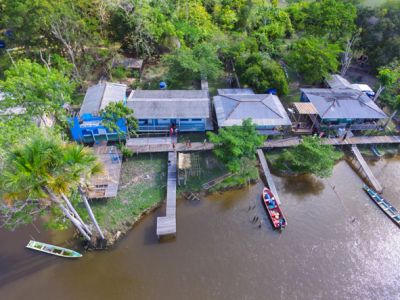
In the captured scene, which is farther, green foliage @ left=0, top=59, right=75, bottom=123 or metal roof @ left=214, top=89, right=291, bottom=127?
metal roof @ left=214, top=89, right=291, bottom=127

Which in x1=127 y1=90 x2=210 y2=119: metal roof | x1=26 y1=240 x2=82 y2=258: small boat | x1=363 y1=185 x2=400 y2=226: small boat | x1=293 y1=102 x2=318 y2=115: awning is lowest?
x1=26 y1=240 x2=82 y2=258: small boat

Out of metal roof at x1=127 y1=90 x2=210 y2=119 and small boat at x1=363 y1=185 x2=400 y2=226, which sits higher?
metal roof at x1=127 y1=90 x2=210 y2=119

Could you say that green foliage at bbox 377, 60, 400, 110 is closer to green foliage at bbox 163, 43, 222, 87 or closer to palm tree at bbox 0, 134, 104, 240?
green foliage at bbox 163, 43, 222, 87

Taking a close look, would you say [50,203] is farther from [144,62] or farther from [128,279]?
[144,62]

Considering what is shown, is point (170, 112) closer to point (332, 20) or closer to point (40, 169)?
point (40, 169)

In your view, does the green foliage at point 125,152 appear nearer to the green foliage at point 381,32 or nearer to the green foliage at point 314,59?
the green foliage at point 314,59

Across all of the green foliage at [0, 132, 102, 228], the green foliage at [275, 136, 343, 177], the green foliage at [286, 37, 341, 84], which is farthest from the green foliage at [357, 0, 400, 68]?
the green foliage at [0, 132, 102, 228]
